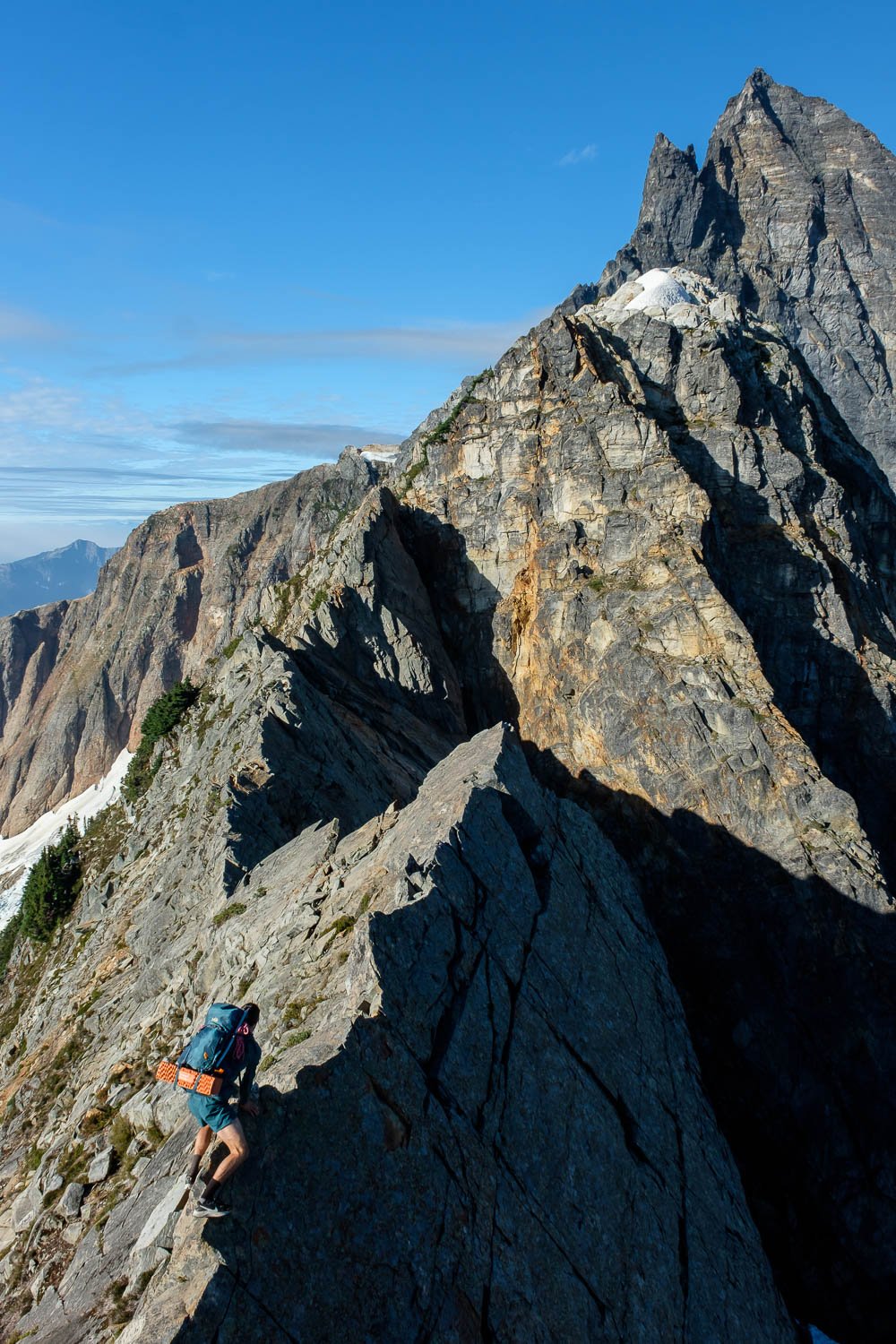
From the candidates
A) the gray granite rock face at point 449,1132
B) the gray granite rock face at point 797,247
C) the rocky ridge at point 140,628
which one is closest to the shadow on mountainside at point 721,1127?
the gray granite rock face at point 449,1132

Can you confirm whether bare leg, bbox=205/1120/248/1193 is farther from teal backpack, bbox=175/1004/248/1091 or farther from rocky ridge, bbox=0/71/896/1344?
teal backpack, bbox=175/1004/248/1091

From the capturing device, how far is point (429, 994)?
13555 millimetres

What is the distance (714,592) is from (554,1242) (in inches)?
1205

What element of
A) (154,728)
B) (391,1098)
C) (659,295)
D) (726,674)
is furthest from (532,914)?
(659,295)

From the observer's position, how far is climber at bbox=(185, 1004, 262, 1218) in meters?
9.15

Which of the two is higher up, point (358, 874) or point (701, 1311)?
point (358, 874)

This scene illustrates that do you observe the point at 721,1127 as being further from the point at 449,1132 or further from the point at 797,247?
the point at 797,247

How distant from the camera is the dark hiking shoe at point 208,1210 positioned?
8.97 m

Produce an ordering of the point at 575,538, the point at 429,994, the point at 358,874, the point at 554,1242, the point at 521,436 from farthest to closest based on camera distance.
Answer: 1. the point at 521,436
2. the point at 575,538
3. the point at 358,874
4. the point at 429,994
5. the point at 554,1242

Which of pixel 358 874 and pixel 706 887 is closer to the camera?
pixel 358 874

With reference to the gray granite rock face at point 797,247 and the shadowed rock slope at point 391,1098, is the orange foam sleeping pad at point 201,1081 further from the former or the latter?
the gray granite rock face at point 797,247

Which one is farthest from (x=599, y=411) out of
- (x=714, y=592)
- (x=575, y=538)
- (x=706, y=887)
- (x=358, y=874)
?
(x=358, y=874)

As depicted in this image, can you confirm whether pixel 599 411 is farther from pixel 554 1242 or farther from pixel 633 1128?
pixel 554 1242

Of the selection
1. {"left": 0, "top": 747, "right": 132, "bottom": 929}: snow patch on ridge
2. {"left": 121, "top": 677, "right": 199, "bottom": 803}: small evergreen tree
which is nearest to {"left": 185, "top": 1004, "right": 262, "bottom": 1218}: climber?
{"left": 121, "top": 677, "right": 199, "bottom": 803}: small evergreen tree
